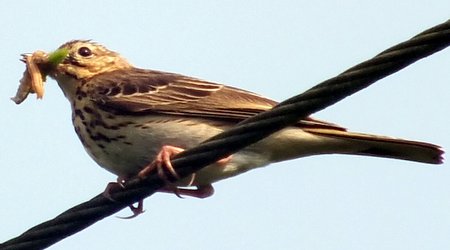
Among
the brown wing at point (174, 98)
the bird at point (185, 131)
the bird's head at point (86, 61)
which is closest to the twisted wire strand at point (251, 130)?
the bird at point (185, 131)

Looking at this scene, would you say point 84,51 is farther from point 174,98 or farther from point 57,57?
point 174,98

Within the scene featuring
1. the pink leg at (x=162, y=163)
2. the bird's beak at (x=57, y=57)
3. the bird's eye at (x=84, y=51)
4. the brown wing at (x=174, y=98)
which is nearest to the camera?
the pink leg at (x=162, y=163)

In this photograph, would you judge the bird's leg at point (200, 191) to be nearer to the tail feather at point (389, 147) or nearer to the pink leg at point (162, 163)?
the pink leg at point (162, 163)

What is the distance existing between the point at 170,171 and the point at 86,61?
144 inches

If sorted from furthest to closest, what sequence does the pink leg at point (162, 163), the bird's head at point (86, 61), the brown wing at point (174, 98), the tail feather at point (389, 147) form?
the bird's head at point (86, 61) < the brown wing at point (174, 98) < the tail feather at point (389, 147) < the pink leg at point (162, 163)

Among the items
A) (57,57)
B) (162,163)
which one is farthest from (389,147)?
(57,57)

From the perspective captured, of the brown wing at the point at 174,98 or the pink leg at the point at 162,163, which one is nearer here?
the pink leg at the point at 162,163

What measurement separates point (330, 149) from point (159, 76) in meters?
2.15

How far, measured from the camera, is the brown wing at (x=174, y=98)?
9.07 m

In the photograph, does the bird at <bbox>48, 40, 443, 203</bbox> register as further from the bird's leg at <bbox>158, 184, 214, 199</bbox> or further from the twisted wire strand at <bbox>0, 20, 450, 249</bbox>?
the twisted wire strand at <bbox>0, 20, 450, 249</bbox>

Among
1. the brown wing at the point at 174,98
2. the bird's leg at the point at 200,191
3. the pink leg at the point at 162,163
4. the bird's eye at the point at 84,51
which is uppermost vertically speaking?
the bird's eye at the point at 84,51

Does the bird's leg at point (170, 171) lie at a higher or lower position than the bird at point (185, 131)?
lower

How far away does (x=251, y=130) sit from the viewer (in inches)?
247

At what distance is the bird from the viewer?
28.3ft
